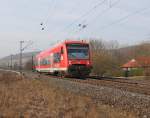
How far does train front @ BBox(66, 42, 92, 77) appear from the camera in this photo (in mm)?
30511

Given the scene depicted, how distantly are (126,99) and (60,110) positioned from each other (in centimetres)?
325

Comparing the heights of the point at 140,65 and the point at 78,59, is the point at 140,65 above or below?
above

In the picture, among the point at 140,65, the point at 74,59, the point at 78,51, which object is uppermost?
the point at 78,51

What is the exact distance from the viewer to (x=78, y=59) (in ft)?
102

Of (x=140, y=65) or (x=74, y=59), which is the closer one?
(x=74, y=59)

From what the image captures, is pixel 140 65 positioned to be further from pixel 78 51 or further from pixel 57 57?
pixel 78 51

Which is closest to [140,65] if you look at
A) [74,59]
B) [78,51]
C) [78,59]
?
[78,51]

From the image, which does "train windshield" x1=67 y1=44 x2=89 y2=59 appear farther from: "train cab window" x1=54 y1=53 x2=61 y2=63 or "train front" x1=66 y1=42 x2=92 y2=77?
"train cab window" x1=54 y1=53 x2=61 y2=63

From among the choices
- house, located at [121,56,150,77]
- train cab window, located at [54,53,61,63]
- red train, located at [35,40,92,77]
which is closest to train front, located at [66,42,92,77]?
red train, located at [35,40,92,77]

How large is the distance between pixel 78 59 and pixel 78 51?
90 cm

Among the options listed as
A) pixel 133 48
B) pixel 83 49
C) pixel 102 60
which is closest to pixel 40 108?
pixel 83 49

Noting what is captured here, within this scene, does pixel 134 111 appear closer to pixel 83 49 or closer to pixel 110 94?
pixel 110 94

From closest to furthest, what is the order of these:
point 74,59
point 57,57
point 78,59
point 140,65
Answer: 1. point 74,59
2. point 78,59
3. point 57,57
4. point 140,65

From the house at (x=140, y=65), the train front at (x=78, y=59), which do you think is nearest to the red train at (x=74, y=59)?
the train front at (x=78, y=59)
